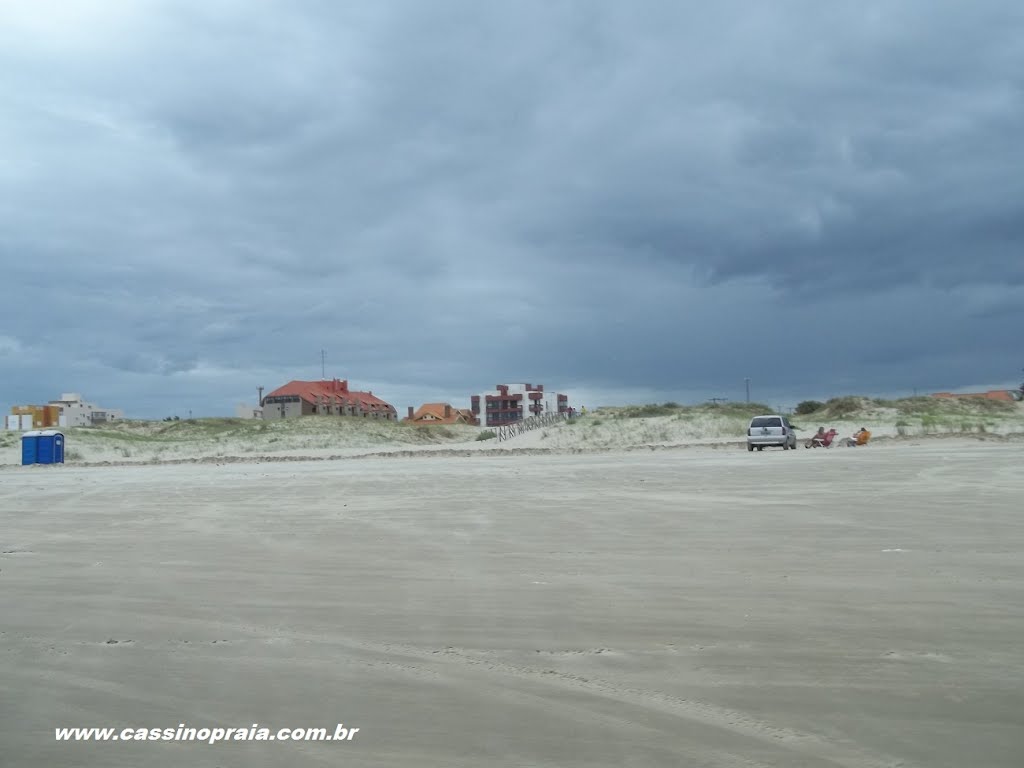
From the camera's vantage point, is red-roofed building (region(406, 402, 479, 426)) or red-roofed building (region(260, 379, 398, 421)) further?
red-roofed building (region(406, 402, 479, 426))

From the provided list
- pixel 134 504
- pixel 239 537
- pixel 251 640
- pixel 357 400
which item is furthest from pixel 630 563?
pixel 357 400

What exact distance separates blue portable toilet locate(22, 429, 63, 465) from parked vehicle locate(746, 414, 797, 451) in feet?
102

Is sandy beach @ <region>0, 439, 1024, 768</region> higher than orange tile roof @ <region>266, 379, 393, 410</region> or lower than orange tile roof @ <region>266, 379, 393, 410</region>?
lower

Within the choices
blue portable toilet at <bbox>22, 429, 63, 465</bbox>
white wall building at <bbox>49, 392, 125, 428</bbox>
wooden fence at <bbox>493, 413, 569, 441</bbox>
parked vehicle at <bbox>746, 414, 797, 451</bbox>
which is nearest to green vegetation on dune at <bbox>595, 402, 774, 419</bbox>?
wooden fence at <bbox>493, 413, 569, 441</bbox>

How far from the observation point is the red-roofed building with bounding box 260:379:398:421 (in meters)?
108

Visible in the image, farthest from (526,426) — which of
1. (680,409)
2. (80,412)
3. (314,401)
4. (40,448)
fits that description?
(80,412)

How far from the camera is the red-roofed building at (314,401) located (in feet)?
353

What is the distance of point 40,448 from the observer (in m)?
37.4

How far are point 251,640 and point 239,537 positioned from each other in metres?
5.05

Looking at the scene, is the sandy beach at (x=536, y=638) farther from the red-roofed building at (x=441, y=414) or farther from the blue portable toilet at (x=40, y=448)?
the red-roofed building at (x=441, y=414)

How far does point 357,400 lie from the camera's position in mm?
126062

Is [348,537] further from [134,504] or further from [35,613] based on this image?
[134,504]

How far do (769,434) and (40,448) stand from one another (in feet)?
106

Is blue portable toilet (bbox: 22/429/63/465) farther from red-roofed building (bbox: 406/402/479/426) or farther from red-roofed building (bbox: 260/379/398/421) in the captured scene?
red-roofed building (bbox: 406/402/479/426)
